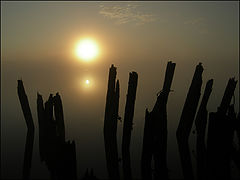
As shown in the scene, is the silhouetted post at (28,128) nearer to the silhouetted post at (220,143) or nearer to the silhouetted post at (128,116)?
the silhouetted post at (128,116)

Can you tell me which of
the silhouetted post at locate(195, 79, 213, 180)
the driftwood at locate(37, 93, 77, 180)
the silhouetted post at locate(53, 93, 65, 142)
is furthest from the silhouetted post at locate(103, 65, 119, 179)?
the silhouetted post at locate(195, 79, 213, 180)

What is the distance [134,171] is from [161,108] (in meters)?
12.3

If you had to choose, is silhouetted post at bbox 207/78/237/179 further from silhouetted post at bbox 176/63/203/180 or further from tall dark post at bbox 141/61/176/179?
tall dark post at bbox 141/61/176/179

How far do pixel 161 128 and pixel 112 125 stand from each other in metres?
0.76

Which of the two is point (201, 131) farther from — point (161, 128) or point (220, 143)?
point (161, 128)

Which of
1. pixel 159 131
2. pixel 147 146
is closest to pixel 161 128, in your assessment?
pixel 159 131

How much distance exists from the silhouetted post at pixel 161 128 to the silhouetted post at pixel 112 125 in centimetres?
62

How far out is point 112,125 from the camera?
531 cm

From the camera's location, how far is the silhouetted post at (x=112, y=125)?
5316 mm

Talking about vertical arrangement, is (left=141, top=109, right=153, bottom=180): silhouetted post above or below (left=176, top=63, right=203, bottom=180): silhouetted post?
below

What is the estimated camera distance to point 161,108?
5094 millimetres

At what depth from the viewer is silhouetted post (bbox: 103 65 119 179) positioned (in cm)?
532

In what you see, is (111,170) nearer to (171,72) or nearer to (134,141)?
(171,72)

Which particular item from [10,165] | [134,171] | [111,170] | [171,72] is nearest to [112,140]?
[111,170]
